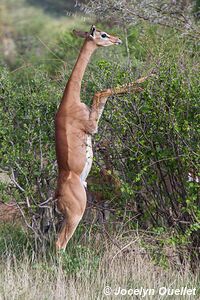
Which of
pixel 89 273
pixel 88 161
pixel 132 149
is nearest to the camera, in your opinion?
pixel 89 273

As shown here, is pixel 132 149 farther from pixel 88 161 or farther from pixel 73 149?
pixel 73 149

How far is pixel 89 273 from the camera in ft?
24.1

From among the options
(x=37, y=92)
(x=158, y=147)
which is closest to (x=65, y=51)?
(x=37, y=92)

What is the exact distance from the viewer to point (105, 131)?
8.31 meters

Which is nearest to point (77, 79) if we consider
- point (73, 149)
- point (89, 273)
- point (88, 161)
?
point (73, 149)

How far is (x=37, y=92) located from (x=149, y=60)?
1.19 meters

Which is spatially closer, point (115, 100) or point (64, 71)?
point (115, 100)

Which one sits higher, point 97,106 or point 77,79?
point 77,79

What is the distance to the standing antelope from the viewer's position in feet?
26.2

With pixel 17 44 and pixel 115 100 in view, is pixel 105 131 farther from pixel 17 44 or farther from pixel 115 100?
pixel 17 44

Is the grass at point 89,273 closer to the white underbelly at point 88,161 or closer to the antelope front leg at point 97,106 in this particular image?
the white underbelly at point 88,161

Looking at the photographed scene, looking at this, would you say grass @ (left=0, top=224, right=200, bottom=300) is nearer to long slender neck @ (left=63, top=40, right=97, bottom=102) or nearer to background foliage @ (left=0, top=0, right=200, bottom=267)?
background foliage @ (left=0, top=0, right=200, bottom=267)

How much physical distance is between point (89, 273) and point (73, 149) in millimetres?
1286

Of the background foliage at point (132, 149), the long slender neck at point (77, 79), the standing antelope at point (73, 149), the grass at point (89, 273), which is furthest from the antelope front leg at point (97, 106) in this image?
the grass at point (89, 273)
